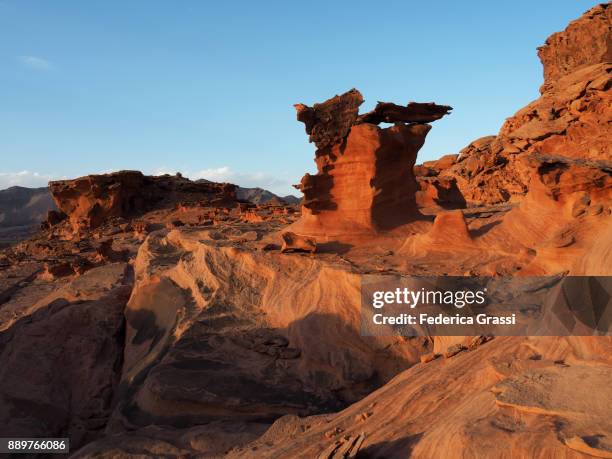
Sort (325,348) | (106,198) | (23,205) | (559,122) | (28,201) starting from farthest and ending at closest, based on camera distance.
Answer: (28,201) → (23,205) → (106,198) → (559,122) → (325,348)

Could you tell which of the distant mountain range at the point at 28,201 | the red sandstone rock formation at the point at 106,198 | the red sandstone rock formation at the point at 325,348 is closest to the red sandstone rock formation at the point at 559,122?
the red sandstone rock formation at the point at 325,348

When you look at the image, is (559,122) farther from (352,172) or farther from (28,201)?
(28,201)

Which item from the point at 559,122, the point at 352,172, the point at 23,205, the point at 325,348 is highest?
the point at 559,122

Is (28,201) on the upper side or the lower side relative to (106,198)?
upper

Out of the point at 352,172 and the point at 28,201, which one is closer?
the point at 352,172

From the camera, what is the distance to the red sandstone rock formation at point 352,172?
977cm

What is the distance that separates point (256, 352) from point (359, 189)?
383cm

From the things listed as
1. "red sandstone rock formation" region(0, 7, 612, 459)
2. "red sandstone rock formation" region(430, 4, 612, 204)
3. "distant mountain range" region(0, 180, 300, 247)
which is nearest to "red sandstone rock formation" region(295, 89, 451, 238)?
"red sandstone rock formation" region(0, 7, 612, 459)

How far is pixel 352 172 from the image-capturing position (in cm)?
996

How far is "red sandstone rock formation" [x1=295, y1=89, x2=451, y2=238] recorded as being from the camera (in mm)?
9773

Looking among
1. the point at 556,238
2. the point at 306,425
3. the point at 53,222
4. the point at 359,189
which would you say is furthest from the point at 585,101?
the point at 53,222

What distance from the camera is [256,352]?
7395 mm

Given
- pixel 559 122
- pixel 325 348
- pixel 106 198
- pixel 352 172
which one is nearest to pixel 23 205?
pixel 106 198

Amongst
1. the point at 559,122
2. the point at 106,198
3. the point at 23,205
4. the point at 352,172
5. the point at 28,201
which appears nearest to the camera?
the point at 352,172
